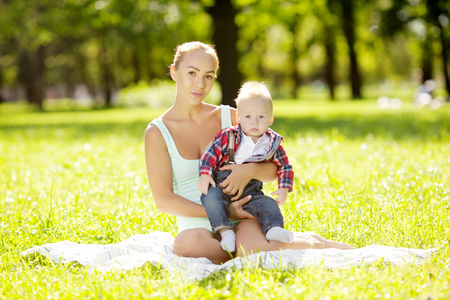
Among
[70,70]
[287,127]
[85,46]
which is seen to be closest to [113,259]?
[287,127]

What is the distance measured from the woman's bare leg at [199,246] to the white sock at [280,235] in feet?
1.23

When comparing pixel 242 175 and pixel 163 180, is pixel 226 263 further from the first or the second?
pixel 163 180

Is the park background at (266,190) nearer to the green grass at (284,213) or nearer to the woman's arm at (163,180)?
the green grass at (284,213)

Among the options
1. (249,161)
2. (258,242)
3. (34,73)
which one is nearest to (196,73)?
(249,161)

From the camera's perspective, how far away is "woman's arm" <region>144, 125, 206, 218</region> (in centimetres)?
390

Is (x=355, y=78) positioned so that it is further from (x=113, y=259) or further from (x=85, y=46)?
(x=113, y=259)

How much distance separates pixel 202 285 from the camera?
317 cm

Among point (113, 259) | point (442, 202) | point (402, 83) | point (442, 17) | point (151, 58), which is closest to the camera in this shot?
point (113, 259)

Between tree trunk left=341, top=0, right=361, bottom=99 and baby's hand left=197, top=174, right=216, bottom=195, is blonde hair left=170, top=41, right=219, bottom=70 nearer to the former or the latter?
baby's hand left=197, top=174, right=216, bottom=195

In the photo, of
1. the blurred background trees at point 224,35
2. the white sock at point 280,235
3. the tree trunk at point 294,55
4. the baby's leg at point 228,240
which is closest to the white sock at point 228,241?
the baby's leg at point 228,240

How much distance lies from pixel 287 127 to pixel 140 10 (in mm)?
8150

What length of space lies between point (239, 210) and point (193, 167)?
548 millimetres

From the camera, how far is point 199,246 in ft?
11.9

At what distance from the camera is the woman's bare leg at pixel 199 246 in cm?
365
